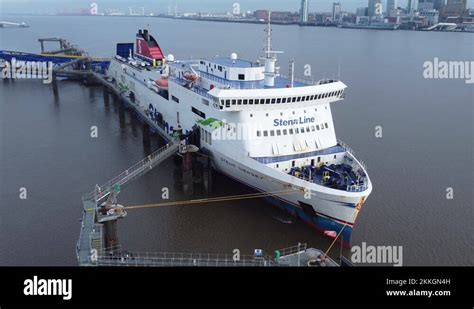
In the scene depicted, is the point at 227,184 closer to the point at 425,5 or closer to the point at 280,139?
the point at 280,139

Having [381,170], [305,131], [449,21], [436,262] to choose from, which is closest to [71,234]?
[305,131]

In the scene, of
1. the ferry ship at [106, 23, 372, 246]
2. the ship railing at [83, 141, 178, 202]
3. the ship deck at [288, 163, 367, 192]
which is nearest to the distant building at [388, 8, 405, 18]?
the ferry ship at [106, 23, 372, 246]

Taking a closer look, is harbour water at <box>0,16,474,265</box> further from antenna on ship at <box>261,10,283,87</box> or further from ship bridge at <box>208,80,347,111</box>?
antenna on ship at <box>261,10,283,87</box>

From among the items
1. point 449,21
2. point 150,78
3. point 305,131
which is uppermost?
point 449,21

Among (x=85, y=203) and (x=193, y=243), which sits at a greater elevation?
(x=85, y=203)

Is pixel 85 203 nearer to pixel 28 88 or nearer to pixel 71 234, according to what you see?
pixel 71 234

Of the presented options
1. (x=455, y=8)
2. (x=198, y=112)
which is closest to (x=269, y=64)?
(x=198, y=112)
